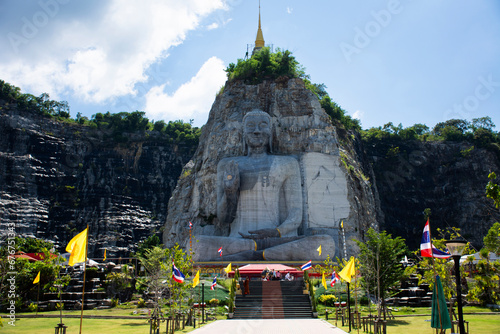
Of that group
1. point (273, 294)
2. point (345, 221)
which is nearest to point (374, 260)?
point (273, 294)

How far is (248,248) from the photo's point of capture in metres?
22.6

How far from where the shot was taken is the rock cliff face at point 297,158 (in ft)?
85.9

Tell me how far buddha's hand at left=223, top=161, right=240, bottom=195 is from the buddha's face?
91.4 inches

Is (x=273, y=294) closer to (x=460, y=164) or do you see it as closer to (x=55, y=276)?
(x=55, y=276)

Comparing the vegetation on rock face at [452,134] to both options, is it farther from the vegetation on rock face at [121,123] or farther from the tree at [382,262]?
the tree at [382,262]

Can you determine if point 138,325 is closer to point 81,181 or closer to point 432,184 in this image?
point 81,181

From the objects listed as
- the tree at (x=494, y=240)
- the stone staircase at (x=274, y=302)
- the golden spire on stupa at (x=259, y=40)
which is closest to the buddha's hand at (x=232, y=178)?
the stone staircase at (x=274, y=302)

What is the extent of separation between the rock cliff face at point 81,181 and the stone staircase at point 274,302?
32847 millimetres

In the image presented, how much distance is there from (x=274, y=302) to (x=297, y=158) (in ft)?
38.4

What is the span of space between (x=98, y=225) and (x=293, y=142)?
28372 mm

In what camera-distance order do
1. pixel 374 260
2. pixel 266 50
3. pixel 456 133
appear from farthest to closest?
pixel 456 133 < pixel 266 50 < pixel 374 260

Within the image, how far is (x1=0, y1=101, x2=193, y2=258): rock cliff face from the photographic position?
4769 centimetres

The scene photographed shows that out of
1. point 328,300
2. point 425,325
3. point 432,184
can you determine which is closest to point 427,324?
point 425,325

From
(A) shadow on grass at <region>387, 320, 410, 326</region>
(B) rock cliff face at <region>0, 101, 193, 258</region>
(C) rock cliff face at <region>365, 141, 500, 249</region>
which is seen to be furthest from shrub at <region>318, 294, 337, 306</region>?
(B) rock cliff face at <region>0, 101, 193, 258</region>
